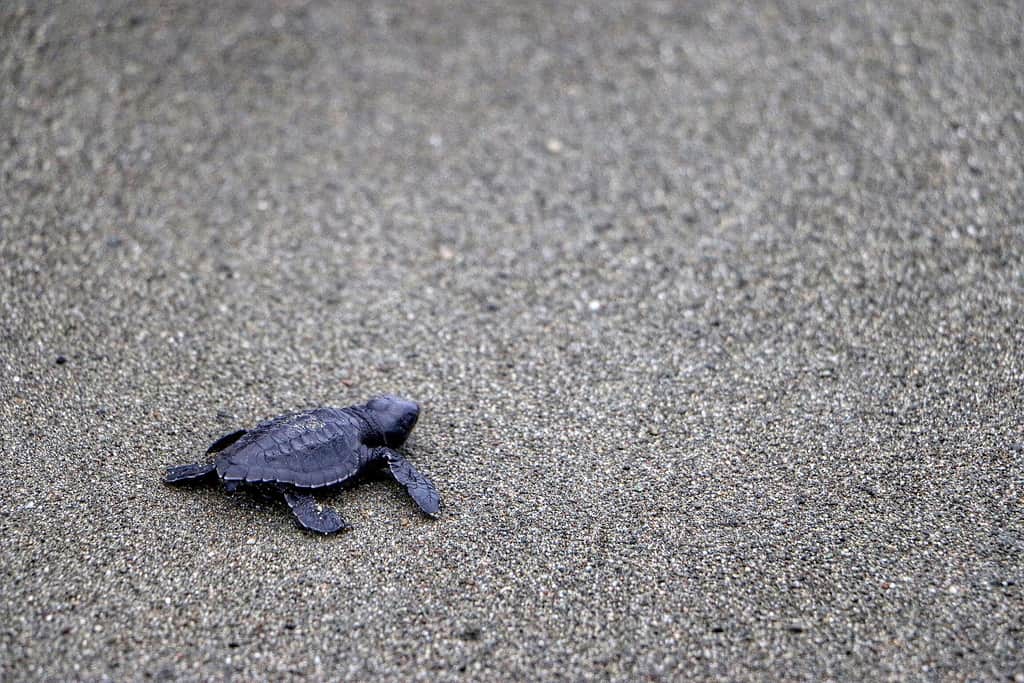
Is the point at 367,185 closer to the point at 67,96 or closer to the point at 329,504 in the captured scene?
the point at 67,96


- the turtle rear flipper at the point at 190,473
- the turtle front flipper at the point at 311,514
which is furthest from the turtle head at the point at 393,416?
the turtle rear flipper at the point at 190,473

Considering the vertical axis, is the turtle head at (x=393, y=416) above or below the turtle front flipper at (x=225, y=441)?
below

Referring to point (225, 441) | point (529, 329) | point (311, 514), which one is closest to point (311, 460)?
point (311, 514)

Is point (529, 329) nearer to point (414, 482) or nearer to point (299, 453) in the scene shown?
point (414, 482)

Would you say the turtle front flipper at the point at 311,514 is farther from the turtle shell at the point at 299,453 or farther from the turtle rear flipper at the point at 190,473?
the turtle rear flipper at the point at 190,473

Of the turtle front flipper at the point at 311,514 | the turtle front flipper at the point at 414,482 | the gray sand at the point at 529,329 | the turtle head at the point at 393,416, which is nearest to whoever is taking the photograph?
the gray sand at the point at 529,329

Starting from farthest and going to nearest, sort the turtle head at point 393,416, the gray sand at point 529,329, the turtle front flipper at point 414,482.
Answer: the turtle head at point 393,416 → the turtle front flipper at point 414,482 → the gray sand at point 529,329

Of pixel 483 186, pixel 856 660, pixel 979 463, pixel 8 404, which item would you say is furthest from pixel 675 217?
pixel 8 404

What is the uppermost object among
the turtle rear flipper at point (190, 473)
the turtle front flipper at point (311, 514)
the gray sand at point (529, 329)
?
the turtle rear flipper at point (190, 473)
